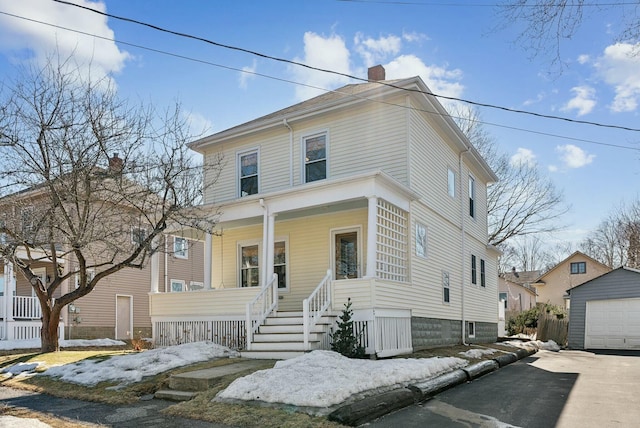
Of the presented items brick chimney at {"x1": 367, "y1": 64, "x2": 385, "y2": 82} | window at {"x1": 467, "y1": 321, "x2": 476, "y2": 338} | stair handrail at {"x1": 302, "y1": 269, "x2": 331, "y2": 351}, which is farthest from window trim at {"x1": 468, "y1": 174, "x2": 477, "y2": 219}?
stair handrail at {"x1": 302, "y1": 269, "x2": 331, "y2": 351}

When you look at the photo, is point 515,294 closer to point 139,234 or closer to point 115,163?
point 139,234

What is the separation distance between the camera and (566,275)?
151ft

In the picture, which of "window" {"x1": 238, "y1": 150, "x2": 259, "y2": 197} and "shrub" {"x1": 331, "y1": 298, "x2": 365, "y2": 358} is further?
"window" {"x1": 238, "y1": 150, "x2": 259, "y2": 197}

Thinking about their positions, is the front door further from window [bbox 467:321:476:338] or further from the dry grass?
window [bbox 467:321:476:338]

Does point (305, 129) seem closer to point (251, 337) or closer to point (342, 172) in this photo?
point (342, 172)

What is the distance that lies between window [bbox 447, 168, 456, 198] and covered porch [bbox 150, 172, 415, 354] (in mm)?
3982

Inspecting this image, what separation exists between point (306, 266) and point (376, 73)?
22.1ft

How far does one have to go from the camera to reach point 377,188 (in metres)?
11.4

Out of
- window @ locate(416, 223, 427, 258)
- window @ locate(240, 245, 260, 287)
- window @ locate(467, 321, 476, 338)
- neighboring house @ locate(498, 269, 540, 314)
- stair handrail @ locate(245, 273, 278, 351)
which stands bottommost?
neighboring house @ locate(498, 269, 540, 314)

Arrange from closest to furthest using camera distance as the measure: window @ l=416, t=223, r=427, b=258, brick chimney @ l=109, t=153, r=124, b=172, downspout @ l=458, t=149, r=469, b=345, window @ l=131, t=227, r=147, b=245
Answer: brick chimney @ l=109, t=153, r=124, b=172
window @ l=131, t=227, r=147, b=245
window @ l=416, t=223, r=427, b=258
downspout @ l=458, t=149, r=469, b=345

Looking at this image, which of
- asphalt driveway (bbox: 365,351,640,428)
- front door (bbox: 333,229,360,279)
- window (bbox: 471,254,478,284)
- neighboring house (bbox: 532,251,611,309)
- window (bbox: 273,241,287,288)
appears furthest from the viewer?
neighboring house (bbox: 532,251,611,309)

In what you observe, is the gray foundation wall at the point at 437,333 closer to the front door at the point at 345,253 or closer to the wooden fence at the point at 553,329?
the front door at the point at 345,253

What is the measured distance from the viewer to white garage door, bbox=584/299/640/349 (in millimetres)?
20562

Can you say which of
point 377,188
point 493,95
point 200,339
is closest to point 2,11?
point 377,188
